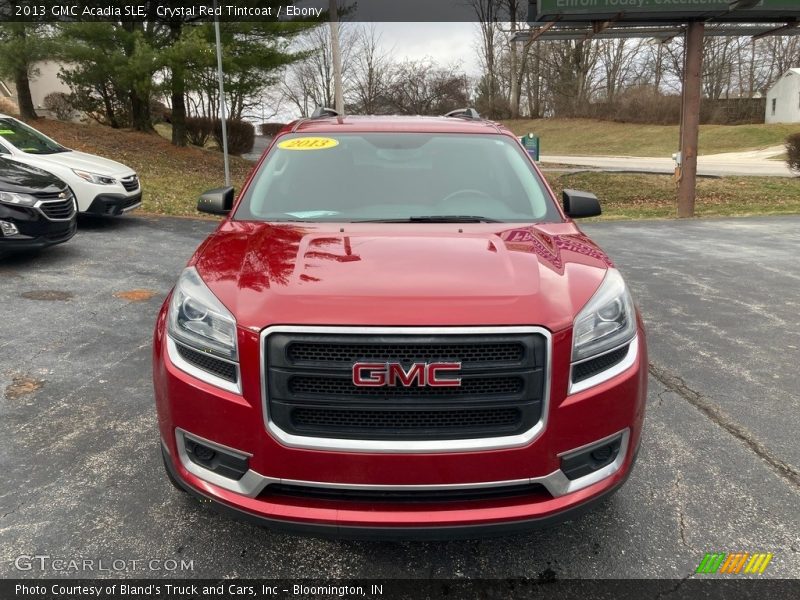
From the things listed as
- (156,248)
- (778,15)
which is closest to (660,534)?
(156,248)

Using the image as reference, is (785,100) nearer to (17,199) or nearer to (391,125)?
(391,125)

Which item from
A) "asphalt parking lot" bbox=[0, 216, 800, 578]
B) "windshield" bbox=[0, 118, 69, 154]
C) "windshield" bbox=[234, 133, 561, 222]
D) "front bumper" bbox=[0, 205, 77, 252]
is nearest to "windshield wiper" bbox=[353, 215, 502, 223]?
"windshield" bbox=[234, 133, 561, 222]

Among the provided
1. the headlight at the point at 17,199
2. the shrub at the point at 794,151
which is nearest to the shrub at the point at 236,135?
the headlight at the point at 17,199

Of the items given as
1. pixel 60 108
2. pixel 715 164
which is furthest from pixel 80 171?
pixel 715 164

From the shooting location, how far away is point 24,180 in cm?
710

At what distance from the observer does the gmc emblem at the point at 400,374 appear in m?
2.11

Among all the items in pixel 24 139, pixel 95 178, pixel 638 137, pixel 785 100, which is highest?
pixel 785 100

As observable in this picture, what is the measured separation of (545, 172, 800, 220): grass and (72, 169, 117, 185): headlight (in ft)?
34.0

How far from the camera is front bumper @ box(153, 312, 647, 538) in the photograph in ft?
6.99

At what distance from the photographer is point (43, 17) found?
1670cm

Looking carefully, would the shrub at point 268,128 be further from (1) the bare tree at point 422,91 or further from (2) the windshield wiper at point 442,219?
Result: (2) the windshield wiper at point 442,219

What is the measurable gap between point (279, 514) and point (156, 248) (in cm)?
759

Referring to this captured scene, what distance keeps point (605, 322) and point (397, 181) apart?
168cm

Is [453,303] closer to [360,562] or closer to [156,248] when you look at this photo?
[360,562]
